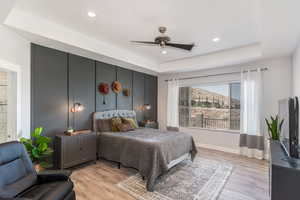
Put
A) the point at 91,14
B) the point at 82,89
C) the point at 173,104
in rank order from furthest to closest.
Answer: the point at 173,104, the point at 82,89, the point at 91,14

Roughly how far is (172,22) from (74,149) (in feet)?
10.7

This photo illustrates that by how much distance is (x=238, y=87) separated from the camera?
4.70 metres

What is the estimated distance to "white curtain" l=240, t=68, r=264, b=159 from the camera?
4.09m

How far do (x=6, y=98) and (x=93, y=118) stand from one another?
1.78 metres

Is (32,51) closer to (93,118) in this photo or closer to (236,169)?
(93,118)

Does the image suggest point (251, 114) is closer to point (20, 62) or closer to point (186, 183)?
point (186, 183)

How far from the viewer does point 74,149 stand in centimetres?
329

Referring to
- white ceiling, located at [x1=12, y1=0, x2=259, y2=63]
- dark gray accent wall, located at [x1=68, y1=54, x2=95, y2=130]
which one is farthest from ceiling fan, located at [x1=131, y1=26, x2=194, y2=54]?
dark gray accent wall, located at [x1=68, y1=54, x2=95, y2=130]

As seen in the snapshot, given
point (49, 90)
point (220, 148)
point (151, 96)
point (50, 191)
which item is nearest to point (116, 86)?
point (49, 90)

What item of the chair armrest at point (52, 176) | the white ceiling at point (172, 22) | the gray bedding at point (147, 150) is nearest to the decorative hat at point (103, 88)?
the white ceiling at point (172, 22)

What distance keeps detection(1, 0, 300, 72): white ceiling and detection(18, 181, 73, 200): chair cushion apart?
2.45 metres

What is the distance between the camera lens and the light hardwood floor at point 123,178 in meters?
2.42

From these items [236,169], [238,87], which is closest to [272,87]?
[238,87]

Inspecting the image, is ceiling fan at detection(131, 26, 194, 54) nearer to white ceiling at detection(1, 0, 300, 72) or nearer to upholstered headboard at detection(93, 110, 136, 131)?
white ceiling at detection(1, 0, 300, 72)
